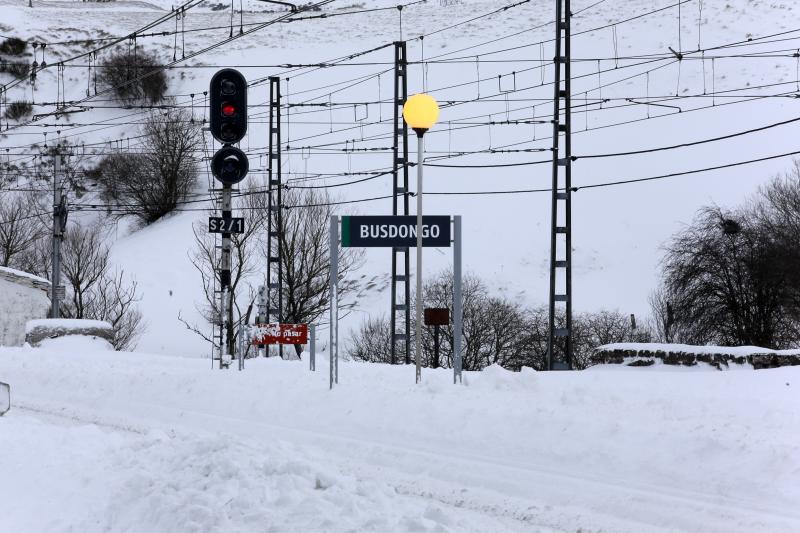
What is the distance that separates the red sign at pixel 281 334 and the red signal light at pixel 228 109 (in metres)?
4.68

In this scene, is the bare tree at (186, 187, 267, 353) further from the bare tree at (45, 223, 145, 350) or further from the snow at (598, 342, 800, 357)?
the snow at (598, 342, 800, 357)

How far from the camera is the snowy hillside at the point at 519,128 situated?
52.0 metres

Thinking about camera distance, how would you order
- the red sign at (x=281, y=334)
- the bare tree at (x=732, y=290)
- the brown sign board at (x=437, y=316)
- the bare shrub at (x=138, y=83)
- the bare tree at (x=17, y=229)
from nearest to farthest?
the brown sign board at (x=437, y=316)
the red sign at (x=281, y=334)
the bare tree at (x=732, y=290)
the bare tree at (x=17, y=229)
the bare shrub at (x=138, y=83)

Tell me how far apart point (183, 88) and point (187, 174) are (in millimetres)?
17427

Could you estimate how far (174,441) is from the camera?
31.6 ft

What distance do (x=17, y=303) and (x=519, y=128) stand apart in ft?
137

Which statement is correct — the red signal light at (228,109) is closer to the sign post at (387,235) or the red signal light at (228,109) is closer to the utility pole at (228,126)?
the utility pole at (228,126)

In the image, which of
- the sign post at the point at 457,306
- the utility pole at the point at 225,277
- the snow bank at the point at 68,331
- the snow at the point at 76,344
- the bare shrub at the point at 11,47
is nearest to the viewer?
the sign post at the point at 457,306

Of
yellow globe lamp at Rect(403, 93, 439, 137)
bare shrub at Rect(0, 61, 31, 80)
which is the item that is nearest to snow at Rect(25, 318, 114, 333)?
yellow globe lamp at Rect(403, 93, 439, 137)

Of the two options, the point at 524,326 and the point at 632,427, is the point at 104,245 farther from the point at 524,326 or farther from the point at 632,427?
the point at 632,427

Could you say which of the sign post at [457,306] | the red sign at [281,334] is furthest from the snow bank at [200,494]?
the red sign at [281,334]

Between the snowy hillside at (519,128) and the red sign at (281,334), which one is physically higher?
the snowy hillside at (519,128)

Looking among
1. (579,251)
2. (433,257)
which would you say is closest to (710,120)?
(579,251)

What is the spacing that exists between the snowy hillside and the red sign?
639 inches
